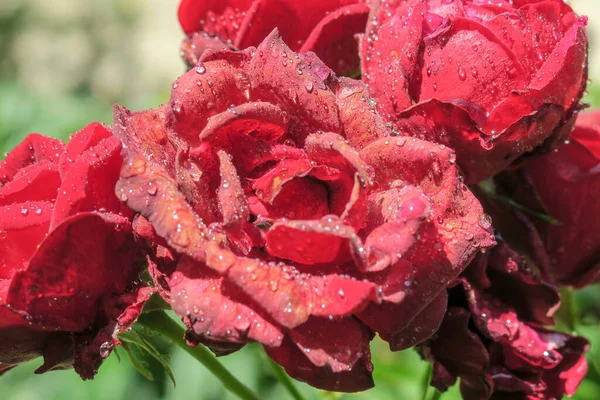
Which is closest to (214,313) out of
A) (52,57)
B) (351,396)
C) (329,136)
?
(329,136)

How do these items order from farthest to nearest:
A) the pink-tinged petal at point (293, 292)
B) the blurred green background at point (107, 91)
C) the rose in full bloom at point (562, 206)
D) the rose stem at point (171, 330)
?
1. the blurred green background at point (107, 91)
2. the rose in full bloom at point (562, 206)
3. the rose stem at point (171, 330)
4. the pink-tinged petal at point (293, 292)

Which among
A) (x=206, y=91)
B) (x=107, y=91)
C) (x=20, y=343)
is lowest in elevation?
(x=107, y=91)

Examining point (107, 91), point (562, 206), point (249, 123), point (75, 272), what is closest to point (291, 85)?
point (249, 123)

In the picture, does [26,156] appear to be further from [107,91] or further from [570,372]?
[107,91]

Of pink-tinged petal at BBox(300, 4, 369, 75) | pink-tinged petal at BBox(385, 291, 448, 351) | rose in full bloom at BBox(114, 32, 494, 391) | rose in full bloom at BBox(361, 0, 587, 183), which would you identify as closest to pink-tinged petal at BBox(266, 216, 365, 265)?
rose in full bloom at BBox(114, 32, 494, 391)

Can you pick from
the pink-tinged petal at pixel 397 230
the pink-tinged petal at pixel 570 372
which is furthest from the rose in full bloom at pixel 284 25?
the pink-tinged petal at pixel 570 372

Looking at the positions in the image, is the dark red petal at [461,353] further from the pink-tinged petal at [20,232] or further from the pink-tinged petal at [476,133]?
the pink-tinged petal at [20,232]

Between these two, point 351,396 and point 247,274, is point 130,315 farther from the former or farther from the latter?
point 351,396
